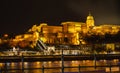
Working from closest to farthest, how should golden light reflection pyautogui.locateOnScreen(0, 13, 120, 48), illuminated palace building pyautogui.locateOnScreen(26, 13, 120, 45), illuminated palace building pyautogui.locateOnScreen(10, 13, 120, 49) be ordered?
golden light reflection pyautogui.locateOnScreen(0, 13, 120, 48), illuminated palace building pyautogui.locateOnScreen(10, 13, 120, 49), illuminated palace building pyautogui.locateOnScreen(26, 13, 120, 45)

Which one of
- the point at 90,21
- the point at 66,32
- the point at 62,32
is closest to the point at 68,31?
the point at 66,32

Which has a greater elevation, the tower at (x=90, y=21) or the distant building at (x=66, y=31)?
the tower at (x=90, y=21)

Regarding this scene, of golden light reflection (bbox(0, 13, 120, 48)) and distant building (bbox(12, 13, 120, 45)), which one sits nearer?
golden light reflection (bbox(0, 13, 120, 48))

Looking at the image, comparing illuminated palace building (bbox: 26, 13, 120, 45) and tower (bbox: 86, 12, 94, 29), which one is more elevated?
tower (bbox: 86, 12, 94, 29)

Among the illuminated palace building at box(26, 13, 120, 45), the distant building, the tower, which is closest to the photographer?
the distant building

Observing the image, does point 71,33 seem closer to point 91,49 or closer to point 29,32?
point 29,32

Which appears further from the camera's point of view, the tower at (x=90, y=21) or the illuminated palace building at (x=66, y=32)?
the tower at (x=90, y=21)

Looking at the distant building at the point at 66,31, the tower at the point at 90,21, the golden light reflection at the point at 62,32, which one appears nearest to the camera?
the golden light reflection at the point at 62,32

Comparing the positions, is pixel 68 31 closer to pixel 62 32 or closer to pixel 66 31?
pixel 66 31

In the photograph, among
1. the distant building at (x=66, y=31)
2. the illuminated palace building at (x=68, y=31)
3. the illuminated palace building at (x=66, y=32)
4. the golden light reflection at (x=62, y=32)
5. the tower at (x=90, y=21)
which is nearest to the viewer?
the golden light reflection at (x=62, y=32)

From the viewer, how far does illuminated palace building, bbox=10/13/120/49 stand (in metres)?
72.6

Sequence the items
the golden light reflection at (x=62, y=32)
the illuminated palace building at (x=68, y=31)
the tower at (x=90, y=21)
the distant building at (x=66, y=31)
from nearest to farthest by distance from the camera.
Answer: the golden light reflection at (x=62, y=32) < the distant building at (x=66, y=31) < the illuminated palace building at (x=68, y=31) < the tower at (x=90, y=21)

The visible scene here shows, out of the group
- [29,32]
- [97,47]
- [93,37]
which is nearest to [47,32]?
[29,32]

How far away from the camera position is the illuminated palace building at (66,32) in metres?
72.6
